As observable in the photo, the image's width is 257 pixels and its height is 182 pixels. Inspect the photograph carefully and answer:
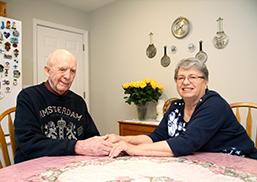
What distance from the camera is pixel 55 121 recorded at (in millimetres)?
1437

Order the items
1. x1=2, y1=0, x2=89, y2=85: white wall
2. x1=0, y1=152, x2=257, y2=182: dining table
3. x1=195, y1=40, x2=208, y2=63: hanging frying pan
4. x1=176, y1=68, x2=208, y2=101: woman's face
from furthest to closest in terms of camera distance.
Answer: x1=2, y1=0, x2=89, y2=85: white wall → x1=195, y1=40, x2=208, y2=63: hanging frying pan → x1=176, y1=68, x2=208, y2=101: woman's face → x1=0, y1=152, x2=257, y2=182: dining table

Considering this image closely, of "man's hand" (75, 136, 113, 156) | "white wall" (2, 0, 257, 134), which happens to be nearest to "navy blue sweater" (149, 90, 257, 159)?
"man's hand" (75, 136, 113, 156)

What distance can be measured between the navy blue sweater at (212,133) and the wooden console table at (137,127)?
127cm

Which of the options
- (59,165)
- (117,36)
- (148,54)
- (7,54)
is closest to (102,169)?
(59,165)

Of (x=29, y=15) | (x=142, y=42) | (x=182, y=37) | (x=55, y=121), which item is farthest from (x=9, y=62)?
(x=182, y=37)

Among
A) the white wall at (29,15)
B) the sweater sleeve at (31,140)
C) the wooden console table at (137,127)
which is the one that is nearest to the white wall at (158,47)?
the wooden console table at (137,127)

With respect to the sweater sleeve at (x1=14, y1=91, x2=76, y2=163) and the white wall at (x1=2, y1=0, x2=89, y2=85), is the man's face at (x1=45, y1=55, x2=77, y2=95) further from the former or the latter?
the white wall at (x1=2, y1=0, x2=89, y2=85)

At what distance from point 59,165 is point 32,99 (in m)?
0.53

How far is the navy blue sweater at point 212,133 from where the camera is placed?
3.70ft

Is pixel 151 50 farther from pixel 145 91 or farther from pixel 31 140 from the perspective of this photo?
pixel 31 140

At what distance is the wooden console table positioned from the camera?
2637 mm

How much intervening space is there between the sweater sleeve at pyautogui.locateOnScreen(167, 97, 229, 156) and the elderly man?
35 centimetres

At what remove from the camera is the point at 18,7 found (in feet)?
10.2

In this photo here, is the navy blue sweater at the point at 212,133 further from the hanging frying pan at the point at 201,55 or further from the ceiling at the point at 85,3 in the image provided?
the ceiling at the point at 85,3
